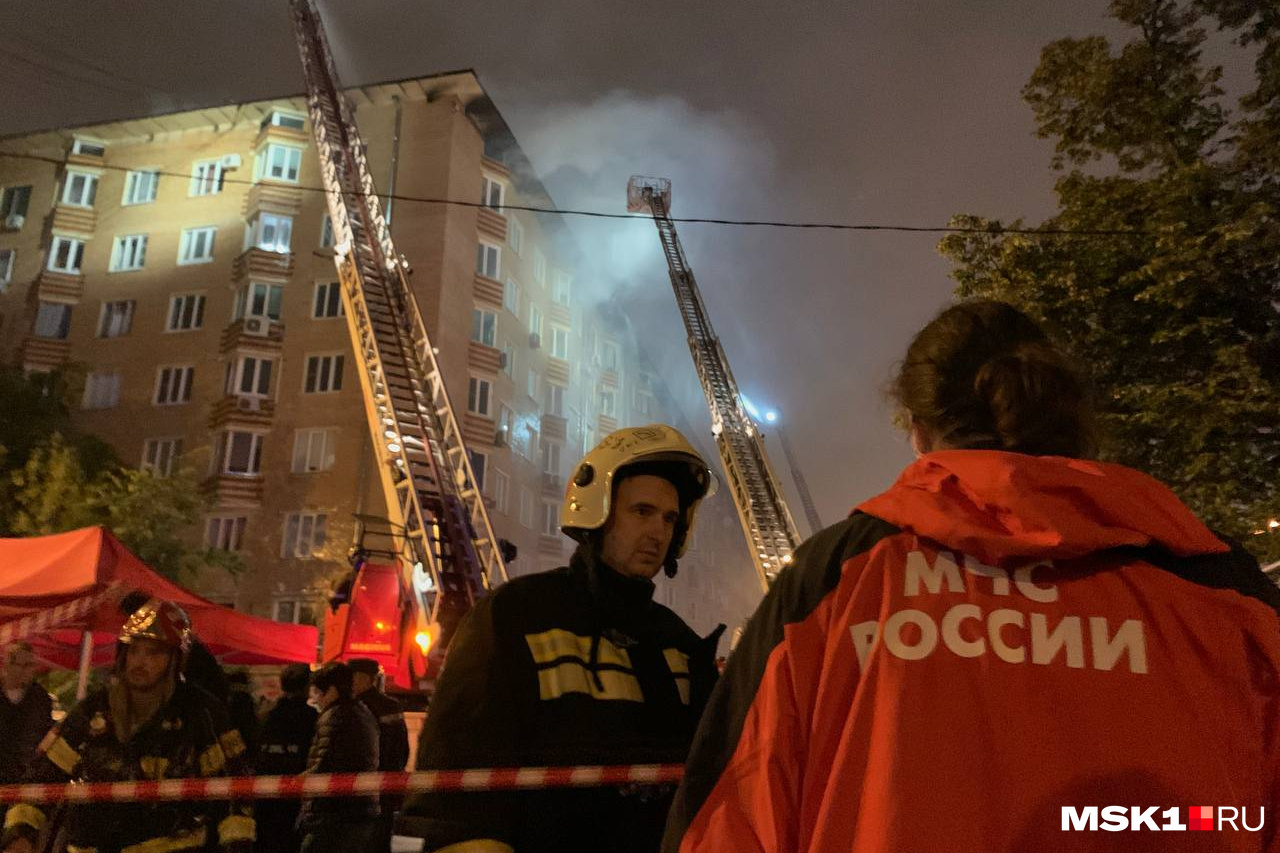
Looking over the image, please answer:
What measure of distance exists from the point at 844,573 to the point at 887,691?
193 mm

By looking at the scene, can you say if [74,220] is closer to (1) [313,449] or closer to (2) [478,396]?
(1) [313,449]

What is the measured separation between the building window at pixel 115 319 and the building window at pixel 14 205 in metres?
5.48

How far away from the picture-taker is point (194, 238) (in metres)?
28.6

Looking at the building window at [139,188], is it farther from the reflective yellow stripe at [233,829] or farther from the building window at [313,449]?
the reflective yellow stripe at [233,829]

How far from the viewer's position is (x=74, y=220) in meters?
29.5

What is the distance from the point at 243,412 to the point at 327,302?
4007 millimetres

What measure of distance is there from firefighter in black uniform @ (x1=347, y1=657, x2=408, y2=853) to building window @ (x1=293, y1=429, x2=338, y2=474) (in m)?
19.6

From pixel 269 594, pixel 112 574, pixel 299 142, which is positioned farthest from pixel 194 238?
pixel 112 574

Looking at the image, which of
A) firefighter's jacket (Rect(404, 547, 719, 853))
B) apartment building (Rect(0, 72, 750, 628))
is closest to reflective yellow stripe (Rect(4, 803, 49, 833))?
firefighter's jacket (Rect(404, 547, 719, 853))

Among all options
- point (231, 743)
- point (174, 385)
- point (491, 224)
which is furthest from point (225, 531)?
point (231, 743)

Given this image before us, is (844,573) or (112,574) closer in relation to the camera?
(844,573)

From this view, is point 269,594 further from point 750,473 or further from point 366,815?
point 366,815

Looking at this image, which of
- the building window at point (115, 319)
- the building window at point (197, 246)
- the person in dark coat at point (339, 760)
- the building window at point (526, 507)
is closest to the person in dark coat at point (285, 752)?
the person in dark coat at point (339, 760)

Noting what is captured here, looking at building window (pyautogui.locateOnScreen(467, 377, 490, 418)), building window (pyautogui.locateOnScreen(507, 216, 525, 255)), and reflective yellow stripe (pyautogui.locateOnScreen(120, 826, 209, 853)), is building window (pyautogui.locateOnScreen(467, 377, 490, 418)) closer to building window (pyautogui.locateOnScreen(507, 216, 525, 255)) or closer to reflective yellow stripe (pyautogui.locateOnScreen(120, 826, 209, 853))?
building window (pyautogui.locateOnScreen(507, 216, 525, 255))
